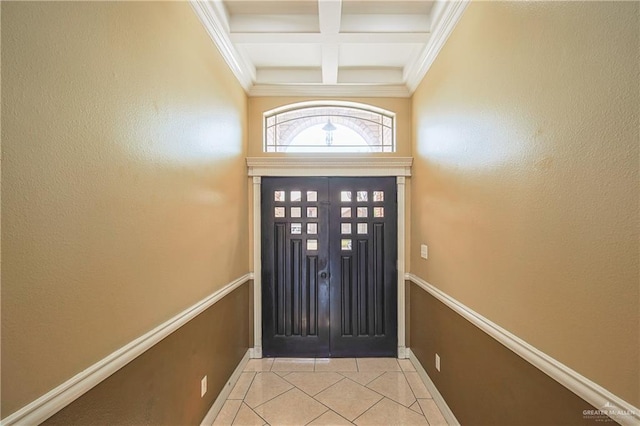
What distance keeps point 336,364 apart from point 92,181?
2.75 metres

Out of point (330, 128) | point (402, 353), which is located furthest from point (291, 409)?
point (330, 128)

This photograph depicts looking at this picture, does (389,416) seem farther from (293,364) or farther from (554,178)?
(554,178)

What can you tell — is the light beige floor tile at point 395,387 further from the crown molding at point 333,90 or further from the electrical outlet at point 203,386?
the crown molding at point 333,90

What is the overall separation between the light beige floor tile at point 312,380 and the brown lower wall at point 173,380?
58 centimetres

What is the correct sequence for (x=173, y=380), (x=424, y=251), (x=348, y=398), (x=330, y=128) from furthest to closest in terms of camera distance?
(x=330, y=128) < (x=424, y=251) < (x=348, y=398) < (x=173, y=380)

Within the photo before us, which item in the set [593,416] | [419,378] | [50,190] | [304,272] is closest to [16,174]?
[50,190]

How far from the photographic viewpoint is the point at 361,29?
229 cm

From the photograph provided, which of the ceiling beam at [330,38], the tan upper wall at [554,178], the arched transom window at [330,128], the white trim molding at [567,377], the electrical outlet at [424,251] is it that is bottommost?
the white trim molding at [567,377]

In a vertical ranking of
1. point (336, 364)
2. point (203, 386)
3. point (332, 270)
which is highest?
point (332, 270)

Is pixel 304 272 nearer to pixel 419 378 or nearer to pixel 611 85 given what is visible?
pixel 419 378

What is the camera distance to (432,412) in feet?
7.28

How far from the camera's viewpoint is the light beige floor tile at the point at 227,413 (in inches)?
83.4

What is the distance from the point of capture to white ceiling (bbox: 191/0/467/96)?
Answer: 2145 mm

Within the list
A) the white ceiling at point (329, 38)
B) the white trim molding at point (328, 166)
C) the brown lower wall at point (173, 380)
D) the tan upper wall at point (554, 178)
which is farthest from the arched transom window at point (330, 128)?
the brown lower wall at point (173, 380)
